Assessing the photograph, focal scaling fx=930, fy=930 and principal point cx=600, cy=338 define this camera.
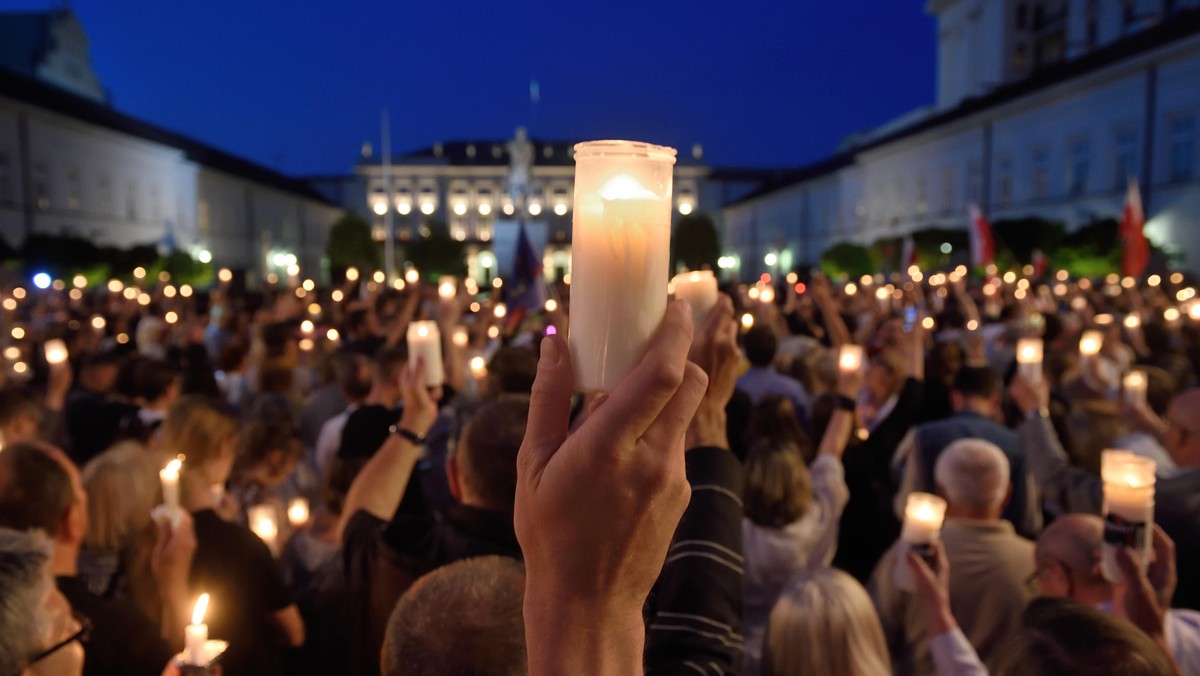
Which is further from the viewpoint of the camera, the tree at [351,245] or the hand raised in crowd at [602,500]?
the tree at [351,245]

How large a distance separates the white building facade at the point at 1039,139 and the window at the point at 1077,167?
45mm

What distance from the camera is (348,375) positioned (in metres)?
5.22

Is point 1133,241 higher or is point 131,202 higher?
point 131,202

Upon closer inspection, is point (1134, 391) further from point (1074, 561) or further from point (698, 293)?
point (698, 293)

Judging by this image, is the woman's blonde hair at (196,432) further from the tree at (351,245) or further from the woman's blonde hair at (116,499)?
the tree at (351,245)

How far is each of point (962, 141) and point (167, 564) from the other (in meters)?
39.2

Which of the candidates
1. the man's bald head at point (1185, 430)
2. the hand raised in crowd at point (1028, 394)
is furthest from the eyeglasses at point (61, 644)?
the man's bald head at point (1185, 430)

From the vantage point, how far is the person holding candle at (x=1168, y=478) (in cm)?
318

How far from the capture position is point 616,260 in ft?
3.77

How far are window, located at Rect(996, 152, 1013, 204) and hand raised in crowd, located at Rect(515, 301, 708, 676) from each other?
36.4 metres

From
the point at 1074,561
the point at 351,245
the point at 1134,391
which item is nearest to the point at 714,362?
the point at 1074,561

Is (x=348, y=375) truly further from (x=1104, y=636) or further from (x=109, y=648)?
(x=1104, y=636)

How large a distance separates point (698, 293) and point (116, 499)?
2.16 m

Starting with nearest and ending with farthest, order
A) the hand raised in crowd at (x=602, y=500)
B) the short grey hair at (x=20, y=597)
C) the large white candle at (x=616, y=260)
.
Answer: the hand raised in crowd at (x=602, y=500) → the large white candle at (x=616, y=260) → the short grey hair at (x=20, y=597)
